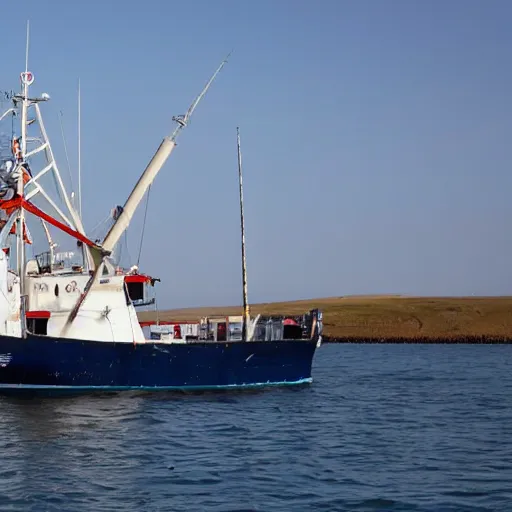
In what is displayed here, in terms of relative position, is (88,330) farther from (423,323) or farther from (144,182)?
(423,323)

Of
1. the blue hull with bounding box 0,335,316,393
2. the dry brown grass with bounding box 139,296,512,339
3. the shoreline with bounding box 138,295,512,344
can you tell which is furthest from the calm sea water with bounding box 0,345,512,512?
the dry brown grass with bounding box 139,296,512,339

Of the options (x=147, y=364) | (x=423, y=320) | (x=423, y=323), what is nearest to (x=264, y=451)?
(x=147, y=364)

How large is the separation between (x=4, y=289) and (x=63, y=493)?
17.1m

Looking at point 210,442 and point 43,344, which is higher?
point 43,344

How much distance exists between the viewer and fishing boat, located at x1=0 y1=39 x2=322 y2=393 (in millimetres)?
31109

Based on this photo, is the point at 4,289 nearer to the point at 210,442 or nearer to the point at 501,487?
the point at 210,442

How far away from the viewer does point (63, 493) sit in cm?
1584

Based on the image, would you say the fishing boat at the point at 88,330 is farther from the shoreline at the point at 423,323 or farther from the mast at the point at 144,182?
the shoreline at the point at 423,323

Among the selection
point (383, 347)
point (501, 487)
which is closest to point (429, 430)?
point (501, 487)

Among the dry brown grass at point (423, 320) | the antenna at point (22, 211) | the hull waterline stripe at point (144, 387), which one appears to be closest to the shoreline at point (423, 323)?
the dry brown grass at point (423, 320)

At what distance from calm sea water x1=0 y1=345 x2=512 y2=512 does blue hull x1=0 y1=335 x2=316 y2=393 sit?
115 cm

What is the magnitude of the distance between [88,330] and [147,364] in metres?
2.70

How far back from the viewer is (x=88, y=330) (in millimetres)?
33188

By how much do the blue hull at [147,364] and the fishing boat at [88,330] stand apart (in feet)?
0.12
